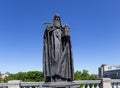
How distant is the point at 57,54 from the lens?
27.4 feet

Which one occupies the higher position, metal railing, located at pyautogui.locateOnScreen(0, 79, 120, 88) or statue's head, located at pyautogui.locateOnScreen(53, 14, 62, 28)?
statue's head, located at pyautogui.locateOnScreen(53, 14, 62, 28)

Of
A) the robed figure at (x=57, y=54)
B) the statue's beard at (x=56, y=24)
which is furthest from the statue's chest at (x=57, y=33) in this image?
the statue's beard at (x=56, y=24)

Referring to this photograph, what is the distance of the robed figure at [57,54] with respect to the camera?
827 centimetres

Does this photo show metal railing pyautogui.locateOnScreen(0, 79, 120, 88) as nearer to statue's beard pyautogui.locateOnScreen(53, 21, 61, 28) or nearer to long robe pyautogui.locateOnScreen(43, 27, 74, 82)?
long robe pyautogui.locateOnScreen(43, 27, 74, 82)

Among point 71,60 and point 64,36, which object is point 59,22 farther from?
point 71,60

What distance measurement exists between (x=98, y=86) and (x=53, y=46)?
4.64 meters

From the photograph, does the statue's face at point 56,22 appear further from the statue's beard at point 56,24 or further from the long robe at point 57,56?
the long robe at point 57,56

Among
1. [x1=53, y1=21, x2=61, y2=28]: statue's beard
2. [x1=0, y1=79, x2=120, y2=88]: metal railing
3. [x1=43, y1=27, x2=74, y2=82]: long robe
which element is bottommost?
[x1=0, y1=79, x2=120, y2=88]: metal railing

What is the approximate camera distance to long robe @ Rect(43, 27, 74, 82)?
827 cm

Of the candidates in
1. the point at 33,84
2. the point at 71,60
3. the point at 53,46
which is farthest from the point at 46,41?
the point at 33,84

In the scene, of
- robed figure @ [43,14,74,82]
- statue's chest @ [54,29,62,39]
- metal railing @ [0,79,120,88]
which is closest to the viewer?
robed figure @ [43,14,74,82]

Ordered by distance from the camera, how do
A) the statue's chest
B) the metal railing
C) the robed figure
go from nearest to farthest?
the robed figure < the statue's chest < the metal railing

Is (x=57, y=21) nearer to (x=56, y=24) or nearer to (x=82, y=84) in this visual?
(x=56, y=24)

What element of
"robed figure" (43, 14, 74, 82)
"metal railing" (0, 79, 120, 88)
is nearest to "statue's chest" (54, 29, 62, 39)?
"robed figure" (43, 14, 74, 82)
